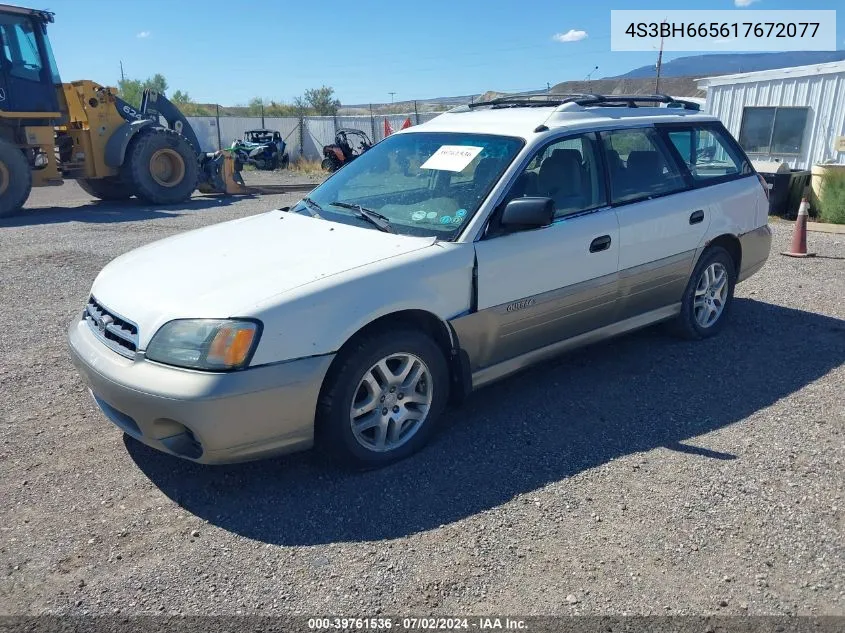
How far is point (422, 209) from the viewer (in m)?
4.06

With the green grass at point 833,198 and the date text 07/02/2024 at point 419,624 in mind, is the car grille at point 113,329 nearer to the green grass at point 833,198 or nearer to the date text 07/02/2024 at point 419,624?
the date text 07/02/2024 at point 419,624

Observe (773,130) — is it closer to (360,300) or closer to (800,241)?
(800,241)

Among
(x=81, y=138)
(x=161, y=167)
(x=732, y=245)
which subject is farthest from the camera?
(x=161, y=167)

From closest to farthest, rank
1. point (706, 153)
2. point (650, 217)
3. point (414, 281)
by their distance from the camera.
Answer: point (414, 281) < point (650, 217) < point (706, 153)

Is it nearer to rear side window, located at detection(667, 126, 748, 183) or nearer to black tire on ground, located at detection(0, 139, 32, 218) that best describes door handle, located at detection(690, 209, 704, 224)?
rear side window, located at detection(667, 126, 748, 183)

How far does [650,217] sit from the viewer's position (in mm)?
4719

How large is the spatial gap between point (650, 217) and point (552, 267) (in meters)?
1.03

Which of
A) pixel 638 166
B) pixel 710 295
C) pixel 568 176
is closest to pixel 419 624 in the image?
pixel 568 176

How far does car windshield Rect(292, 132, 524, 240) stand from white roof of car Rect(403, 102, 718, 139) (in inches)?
4.0

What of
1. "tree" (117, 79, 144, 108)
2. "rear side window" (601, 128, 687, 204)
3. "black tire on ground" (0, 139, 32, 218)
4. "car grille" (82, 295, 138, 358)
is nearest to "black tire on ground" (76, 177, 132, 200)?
"black tire on ground" (0, 139, 32, 218)

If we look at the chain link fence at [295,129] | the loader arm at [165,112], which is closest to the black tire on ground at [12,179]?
the loader arm at [165,112]

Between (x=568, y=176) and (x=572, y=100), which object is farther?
(x=572, y=100)

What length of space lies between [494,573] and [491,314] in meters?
1.51

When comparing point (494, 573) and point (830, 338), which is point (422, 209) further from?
point (830, 338)
